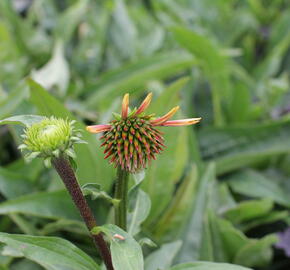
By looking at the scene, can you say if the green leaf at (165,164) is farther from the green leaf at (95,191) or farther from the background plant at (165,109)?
the green leaf at (95,191)

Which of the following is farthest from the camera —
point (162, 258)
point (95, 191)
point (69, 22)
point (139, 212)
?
point (69, 22)

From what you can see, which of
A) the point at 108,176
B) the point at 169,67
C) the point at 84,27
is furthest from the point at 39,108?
the point at 84,27

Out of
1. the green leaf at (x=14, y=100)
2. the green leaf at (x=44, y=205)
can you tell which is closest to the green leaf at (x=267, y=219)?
the green leaf at (x=44, y=205)

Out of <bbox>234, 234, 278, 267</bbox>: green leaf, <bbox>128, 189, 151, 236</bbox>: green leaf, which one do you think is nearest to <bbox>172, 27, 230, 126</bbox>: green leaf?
<bbox>234, 234, 278, 267</bbox>: green leaf

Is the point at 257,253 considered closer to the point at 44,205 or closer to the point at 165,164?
the point at 165,164

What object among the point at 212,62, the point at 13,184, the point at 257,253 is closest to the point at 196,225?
the point at 257,253

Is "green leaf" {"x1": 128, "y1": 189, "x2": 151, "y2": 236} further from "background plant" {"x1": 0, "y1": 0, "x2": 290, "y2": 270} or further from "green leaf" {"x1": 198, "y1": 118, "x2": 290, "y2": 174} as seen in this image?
"green leaf" {"x1": 198, "y1": 118, "x2": 290, "y2": 174}
